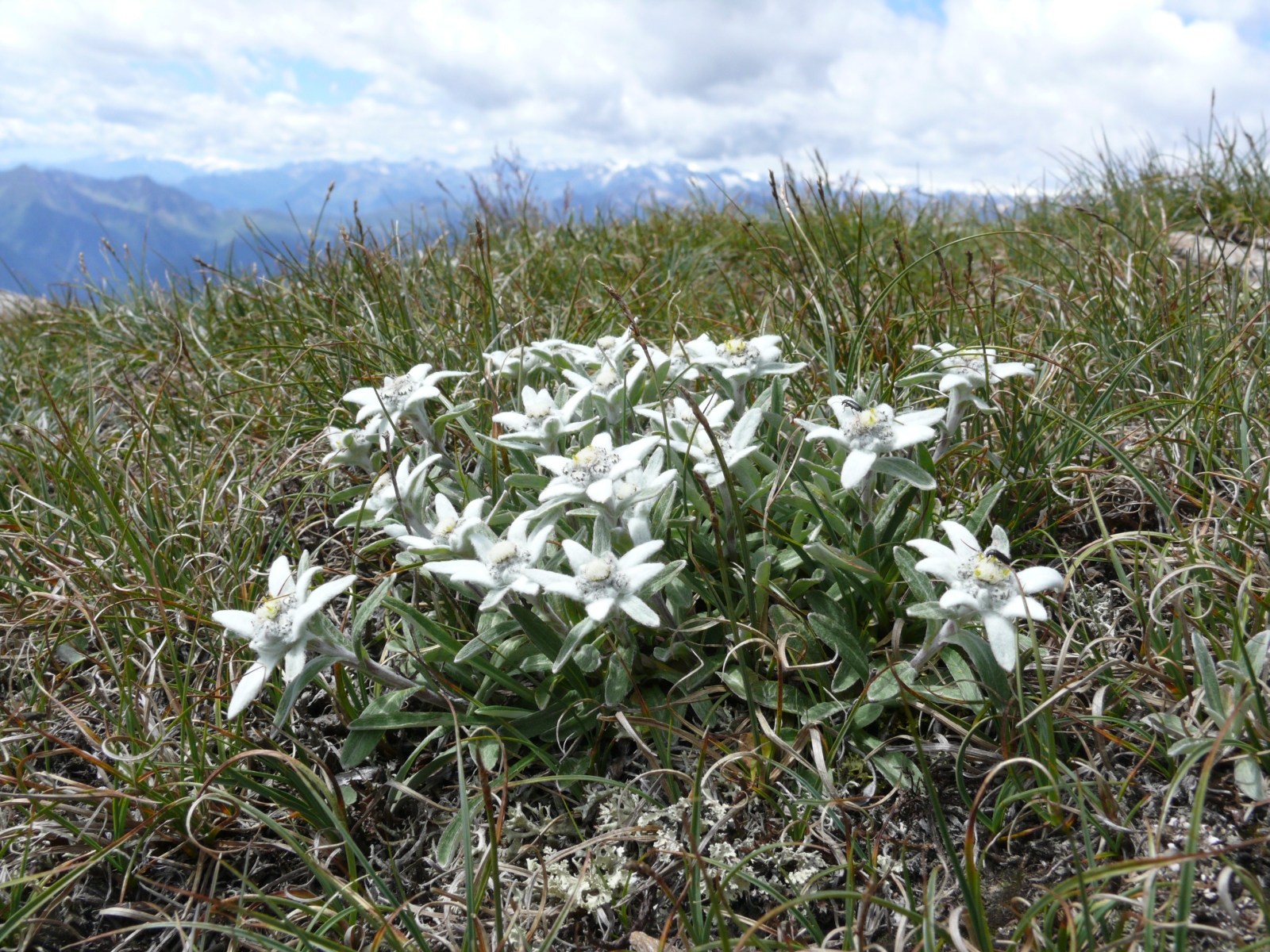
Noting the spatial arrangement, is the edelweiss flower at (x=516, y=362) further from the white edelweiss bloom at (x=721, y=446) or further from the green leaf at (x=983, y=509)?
the green leaf at (x=983, y=509)

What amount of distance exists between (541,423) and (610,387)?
0.26 m

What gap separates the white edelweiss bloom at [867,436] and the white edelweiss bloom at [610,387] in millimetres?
592

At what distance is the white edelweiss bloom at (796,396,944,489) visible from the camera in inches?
67.0

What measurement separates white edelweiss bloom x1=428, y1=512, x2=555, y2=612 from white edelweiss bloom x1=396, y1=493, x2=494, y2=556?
25 millimetres

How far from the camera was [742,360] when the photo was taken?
2.18 metres

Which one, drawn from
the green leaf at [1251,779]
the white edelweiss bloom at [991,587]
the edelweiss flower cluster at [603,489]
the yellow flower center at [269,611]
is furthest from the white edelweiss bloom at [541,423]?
the green leaf at [1251,779]

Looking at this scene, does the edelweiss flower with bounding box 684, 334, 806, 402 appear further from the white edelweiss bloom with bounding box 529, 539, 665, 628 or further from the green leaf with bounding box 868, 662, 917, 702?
the green leaf with bounding box 868, 662, 917, 702

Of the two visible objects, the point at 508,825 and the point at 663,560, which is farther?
the point at 663,560

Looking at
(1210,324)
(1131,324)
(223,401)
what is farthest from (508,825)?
(1210,324)

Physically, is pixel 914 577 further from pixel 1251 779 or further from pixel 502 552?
pixel 502 552

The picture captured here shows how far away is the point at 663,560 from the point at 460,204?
5.03 meters

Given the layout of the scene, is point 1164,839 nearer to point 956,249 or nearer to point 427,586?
point 427,586

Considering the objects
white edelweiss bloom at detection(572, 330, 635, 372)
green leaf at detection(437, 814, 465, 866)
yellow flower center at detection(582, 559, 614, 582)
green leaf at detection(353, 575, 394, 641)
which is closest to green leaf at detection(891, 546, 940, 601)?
yellow flower center at detection(582, 559, 614, 582)

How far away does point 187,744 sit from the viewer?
1891mm
